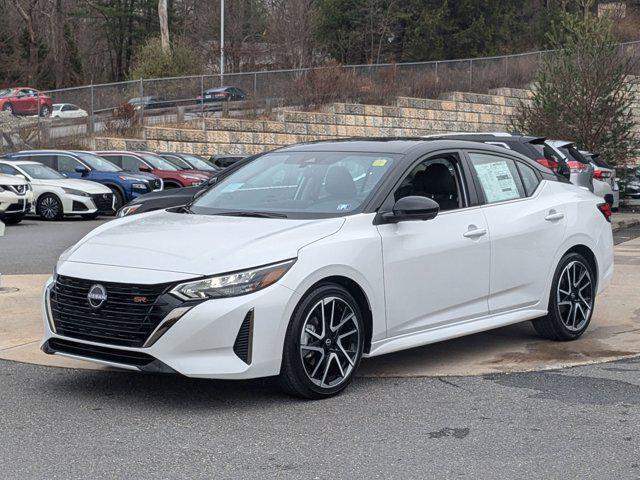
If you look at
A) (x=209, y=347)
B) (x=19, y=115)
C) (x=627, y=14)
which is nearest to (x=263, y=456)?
(x=209, y=347)

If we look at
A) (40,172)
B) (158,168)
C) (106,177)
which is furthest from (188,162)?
(40,172)

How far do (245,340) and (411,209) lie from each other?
1.47m

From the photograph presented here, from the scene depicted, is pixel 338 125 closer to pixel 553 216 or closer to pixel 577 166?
pixel 577 166

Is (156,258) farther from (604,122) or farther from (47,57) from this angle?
(47,57)

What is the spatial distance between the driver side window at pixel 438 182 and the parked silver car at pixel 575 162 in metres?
10.2

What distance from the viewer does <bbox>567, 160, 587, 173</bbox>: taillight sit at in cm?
1841

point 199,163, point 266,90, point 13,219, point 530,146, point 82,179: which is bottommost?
point 13,219

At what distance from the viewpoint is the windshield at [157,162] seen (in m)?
28.1

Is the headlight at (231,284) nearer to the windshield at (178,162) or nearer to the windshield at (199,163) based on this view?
the windshield at (178,162)

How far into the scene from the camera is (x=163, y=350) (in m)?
5.96

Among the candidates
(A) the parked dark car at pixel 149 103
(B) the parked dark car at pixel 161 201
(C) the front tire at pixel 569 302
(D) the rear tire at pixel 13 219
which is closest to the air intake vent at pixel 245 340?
(C) the front tire at pixel 569 302

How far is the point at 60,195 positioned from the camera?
915 inches

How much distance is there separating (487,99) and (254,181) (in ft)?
131

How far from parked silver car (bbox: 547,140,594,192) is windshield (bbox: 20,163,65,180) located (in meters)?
11.3
